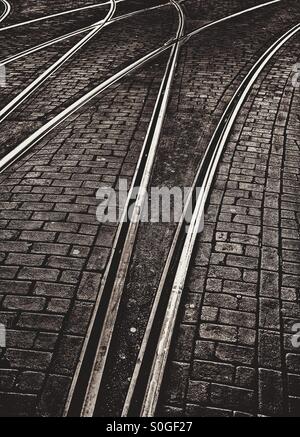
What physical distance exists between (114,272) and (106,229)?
690 millimetres

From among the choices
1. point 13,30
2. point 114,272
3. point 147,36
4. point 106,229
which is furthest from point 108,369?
point 13,30

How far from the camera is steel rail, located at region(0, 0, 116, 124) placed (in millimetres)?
6703

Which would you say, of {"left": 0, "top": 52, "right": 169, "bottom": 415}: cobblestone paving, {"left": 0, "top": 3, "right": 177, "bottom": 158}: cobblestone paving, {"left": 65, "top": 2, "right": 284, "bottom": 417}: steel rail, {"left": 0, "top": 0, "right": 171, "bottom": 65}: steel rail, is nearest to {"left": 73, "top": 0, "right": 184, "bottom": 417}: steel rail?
{"left": 65, "top": 2, "right": 284, "bottom": 417}: steel rail

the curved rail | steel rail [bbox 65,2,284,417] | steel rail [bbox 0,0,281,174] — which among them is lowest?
steel rail [bbox 65,2,284,417]

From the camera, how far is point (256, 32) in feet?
34.0

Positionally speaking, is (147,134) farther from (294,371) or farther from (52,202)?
(294,371)

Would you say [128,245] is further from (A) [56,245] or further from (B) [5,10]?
(B) [5,10]

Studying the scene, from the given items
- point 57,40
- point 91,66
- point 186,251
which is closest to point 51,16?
point 57,40

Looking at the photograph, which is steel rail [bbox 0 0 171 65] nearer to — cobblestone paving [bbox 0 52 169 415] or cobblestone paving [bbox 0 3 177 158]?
cobblestone paving [bbox 0 3 177 158]

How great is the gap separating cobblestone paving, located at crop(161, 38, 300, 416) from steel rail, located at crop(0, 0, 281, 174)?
2604 mm

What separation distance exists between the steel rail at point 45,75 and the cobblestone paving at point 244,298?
3491 mm

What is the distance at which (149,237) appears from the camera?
14.6ft

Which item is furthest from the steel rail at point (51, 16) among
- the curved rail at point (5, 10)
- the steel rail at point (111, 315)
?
the steel rail at point (111, 315)

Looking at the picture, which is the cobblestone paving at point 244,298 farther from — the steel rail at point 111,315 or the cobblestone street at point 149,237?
the steel rail at point 111,315
